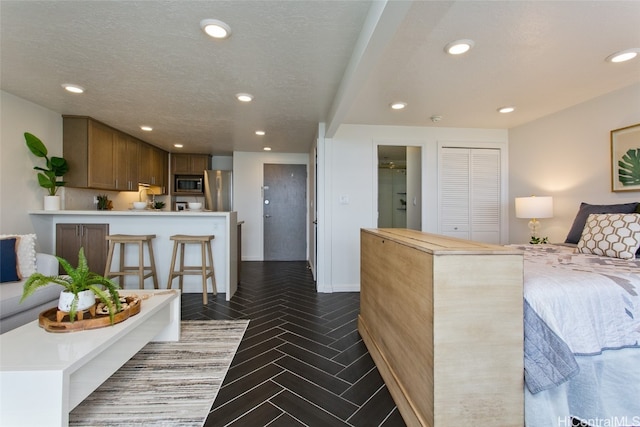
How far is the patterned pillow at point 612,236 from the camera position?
189cm

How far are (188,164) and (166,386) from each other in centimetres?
479

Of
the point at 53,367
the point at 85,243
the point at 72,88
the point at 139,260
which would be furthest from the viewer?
the point at 85,243

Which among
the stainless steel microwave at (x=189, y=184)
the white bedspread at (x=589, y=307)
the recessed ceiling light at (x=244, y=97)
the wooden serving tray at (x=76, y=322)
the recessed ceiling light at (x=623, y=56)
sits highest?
the recessed ceiling light at (x=244, y=97)

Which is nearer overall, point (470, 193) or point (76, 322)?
point (76, 322)

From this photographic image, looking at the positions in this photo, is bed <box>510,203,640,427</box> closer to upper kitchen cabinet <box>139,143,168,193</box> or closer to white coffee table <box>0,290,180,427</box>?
white coffee table <box>0,290,180,427</box>

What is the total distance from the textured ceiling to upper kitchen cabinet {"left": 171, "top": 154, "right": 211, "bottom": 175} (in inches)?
88.9

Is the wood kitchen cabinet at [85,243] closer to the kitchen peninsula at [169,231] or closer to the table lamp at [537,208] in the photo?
the kitchen peninsula at [169,231]

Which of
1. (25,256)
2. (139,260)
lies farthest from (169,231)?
(25,256)

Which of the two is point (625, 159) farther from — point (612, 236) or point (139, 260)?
point (139, 260)

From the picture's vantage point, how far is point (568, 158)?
3008 mm

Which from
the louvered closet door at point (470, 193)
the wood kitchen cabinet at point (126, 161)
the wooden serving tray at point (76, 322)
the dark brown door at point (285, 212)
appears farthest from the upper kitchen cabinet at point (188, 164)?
the louvered closet door at point (470, 193)

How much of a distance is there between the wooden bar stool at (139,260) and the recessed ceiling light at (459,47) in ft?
11.1

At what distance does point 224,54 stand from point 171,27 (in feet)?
1.21

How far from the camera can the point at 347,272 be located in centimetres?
360
